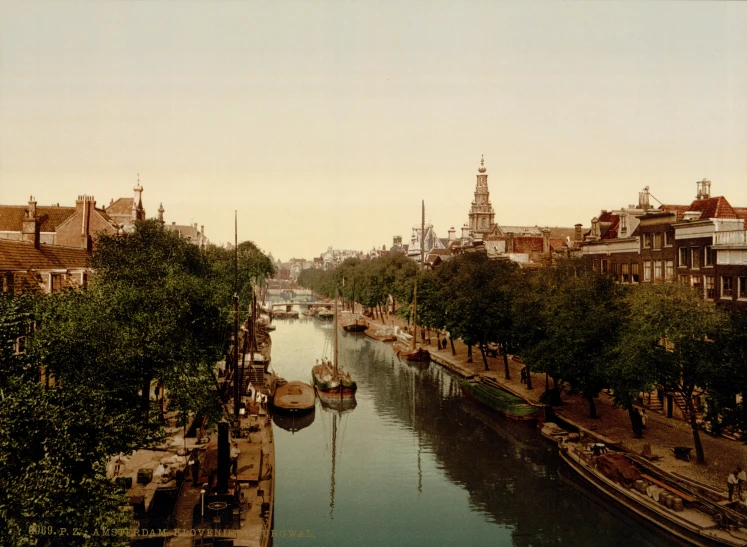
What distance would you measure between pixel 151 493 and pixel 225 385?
26.2 metres

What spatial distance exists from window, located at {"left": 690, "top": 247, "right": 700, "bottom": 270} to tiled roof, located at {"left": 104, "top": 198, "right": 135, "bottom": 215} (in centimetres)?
8056

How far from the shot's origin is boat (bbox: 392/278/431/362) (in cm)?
8969

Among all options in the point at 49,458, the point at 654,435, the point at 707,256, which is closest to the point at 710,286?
the point at 707,256

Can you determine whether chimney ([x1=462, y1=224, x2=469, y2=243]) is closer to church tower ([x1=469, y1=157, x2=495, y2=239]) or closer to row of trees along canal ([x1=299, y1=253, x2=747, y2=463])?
church tower ([x1=469, y1=157, x2=495, y2=239])

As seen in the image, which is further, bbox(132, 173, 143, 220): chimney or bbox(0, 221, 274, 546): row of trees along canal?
bbox(132, 173, 143, 220): chimney

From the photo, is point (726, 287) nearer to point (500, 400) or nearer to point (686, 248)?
point (686, 248)

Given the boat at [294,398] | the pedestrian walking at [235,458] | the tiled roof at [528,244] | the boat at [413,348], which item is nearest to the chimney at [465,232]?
the tiled roof at [528,244]

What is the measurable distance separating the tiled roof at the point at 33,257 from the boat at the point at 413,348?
4715cm

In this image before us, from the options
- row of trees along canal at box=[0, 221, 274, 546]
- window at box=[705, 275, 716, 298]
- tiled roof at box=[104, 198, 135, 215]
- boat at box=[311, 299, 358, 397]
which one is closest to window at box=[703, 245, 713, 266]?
window at box=[705, 275, 716, 298]

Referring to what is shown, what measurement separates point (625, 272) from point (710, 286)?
14346mm

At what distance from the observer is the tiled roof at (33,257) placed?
3719 cm

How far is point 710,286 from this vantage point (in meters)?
51.6

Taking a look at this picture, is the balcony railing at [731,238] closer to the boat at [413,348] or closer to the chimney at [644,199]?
the chimney at [644,199]

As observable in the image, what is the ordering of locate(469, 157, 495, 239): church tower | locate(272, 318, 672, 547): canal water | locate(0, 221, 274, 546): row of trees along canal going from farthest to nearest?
locate(469, 157, 495, 239): church tower
locate(272, 318, 672, 547): canal water
locate(0, 221, 274, 546): row of trees along canal
